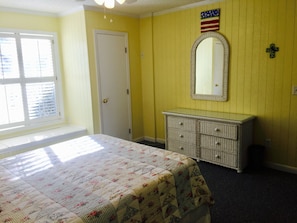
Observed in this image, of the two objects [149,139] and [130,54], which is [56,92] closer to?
[130,54]

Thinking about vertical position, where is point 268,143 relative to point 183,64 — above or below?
below

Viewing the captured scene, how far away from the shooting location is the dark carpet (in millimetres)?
2547

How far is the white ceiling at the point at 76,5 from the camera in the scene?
11.9 feet

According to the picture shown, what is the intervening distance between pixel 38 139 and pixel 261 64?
3502 millimetres

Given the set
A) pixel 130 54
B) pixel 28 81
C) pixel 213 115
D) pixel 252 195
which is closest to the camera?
pixel 252 195

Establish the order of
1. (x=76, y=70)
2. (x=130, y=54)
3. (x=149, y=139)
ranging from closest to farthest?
(x=76, y=70)
(x=130, y=54)
(x=149, y=139)

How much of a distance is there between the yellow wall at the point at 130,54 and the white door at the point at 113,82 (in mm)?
92

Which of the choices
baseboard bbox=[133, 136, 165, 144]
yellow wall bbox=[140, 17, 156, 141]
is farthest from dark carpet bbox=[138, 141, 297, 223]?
yellow wall bbox=[140, 17, 156, 141]

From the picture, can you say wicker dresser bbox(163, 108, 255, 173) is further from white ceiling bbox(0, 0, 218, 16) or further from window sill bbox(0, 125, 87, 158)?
white ceiling bbox(0, 0, 218, 16)

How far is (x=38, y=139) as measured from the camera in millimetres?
3855

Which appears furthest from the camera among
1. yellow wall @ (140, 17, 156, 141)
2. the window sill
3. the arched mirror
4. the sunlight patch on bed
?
yellow wall @ (140, 17, 156, 141)

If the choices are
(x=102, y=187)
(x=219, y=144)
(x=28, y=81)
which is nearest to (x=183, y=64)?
(x=219, y=144)

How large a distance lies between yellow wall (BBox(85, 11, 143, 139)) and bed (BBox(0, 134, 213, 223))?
1.77 m

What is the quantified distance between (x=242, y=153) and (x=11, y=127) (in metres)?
3.60
